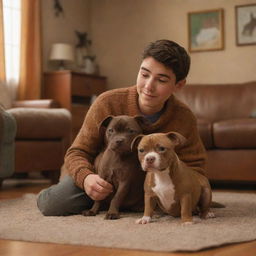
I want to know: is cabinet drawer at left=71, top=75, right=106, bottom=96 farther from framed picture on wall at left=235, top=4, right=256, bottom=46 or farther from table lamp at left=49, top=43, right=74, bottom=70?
framed picture on wall at left=235, top=4, right=256, bottom=46

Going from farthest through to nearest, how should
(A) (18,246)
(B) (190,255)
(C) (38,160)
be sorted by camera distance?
(C) (38,160) < (A) (18,246) < (B) (190,255)

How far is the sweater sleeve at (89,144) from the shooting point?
88.9 inches

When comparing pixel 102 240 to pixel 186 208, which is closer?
pixel 102 240

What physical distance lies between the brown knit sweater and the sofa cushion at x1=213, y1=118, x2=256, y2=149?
4.73 ft

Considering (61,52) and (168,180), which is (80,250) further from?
(61,52)

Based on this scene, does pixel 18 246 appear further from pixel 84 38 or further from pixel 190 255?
pixel 84 38

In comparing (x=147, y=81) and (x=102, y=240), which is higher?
(x=147, y=81)

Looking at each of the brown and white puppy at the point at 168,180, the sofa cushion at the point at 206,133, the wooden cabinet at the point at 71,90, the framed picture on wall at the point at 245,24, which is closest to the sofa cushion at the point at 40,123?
the sofa cushion at the point at 206,133

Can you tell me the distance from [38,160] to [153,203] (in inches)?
78.7

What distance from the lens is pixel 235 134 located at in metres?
3.71

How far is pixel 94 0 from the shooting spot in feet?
22.0

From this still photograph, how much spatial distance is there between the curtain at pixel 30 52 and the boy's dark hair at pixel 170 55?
343 cm

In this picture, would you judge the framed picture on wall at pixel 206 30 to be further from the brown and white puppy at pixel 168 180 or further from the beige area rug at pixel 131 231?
the brown and white puppy at pixel 168 180

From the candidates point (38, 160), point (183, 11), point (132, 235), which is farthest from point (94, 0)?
point (132, 235)
